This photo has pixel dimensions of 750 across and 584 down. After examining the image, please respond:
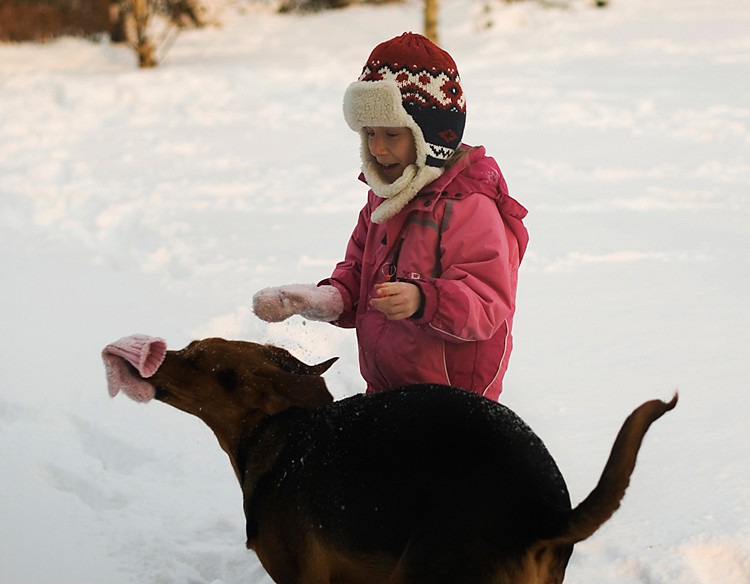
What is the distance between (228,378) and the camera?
7.83ft

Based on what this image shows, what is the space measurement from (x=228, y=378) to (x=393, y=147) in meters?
0.76

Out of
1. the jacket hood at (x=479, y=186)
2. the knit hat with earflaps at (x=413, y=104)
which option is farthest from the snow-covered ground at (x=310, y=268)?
the knit hat with earflaps at (x=413, y=104)

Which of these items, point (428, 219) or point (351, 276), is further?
point (351, 276)

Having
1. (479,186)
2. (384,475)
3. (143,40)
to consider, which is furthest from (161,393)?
(143,40)

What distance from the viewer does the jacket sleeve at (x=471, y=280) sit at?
2.30 m

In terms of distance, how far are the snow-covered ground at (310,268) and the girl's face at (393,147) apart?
1.38 metres

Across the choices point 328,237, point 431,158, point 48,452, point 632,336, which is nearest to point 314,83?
point 328,237

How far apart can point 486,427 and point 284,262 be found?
380 cm

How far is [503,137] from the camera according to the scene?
8641 millimetres

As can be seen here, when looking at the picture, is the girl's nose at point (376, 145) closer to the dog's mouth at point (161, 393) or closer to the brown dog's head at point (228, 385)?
the brown dog's head at point (228, 385)

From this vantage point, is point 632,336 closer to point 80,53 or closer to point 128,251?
point 128,251

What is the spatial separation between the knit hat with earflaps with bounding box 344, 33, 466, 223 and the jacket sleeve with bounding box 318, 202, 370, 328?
0.30 m

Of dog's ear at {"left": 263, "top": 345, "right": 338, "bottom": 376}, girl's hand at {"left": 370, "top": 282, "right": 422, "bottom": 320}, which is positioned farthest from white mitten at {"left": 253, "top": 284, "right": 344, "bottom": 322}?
girl's hand at {"left": 370, "top": 282, "right": 422, "bottom": 320}

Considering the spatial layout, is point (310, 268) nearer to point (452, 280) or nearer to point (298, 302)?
point (298, 302)
